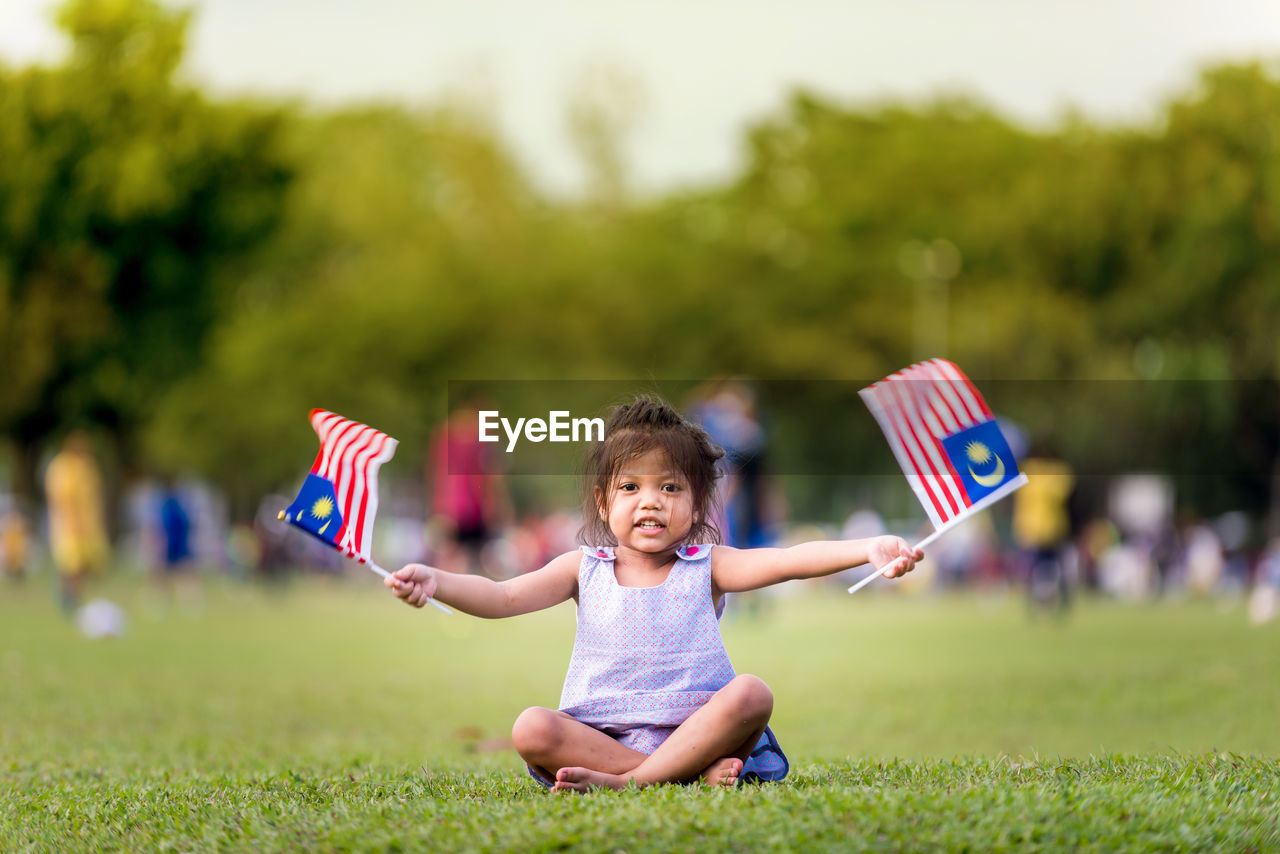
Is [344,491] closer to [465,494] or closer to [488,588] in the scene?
[488,588]

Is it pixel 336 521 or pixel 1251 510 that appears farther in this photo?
pixel 1251 510

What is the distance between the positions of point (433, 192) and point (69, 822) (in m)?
50.0

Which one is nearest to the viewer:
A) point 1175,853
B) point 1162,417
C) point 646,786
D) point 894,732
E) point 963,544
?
point 1175,853

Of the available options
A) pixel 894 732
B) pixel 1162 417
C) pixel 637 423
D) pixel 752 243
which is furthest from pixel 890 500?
pixel 637 423

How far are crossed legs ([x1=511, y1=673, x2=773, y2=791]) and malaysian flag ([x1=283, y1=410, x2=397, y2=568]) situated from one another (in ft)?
2.55

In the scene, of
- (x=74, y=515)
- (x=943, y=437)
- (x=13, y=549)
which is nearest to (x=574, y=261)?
(x=13, y=549)

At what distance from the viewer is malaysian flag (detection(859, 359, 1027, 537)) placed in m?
5.10

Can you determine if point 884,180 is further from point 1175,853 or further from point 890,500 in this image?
point 1175,853

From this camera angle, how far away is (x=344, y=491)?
504 centimetres

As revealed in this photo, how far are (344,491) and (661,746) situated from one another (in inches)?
50.5

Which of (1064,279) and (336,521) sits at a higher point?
(1064,279)

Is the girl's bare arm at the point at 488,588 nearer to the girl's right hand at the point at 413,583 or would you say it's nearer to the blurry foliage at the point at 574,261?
the girl's right hand at the point at 413,583

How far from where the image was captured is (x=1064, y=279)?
47562mm

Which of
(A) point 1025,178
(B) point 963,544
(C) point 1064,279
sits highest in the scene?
(A) point 1025,178
